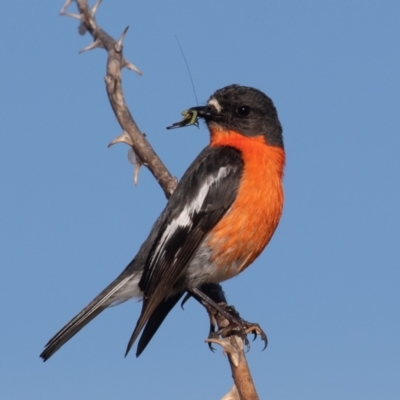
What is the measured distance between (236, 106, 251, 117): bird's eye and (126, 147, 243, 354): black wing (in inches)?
27.7

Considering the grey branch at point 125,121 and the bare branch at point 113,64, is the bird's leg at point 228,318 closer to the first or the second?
the grey branch at point 125,121

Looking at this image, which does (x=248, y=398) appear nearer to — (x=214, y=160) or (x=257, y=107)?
(x=214, y=160)

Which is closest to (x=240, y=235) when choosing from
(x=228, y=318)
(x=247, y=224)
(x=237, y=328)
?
(x=247, y=224)

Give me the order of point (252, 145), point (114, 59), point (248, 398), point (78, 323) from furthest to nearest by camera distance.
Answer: point (252, 145) → point (78, 323) → point (114, 59) → point (248, 398)

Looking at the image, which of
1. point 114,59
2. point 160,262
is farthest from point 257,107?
point 114,59

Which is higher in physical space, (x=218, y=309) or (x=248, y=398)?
(x=218, y=309)

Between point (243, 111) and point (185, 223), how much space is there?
131cm

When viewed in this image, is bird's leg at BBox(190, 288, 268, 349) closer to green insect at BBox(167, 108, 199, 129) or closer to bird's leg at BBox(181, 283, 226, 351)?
bird's leg at BBox(181, 283, 226, 351)

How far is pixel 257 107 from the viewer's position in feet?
21.2

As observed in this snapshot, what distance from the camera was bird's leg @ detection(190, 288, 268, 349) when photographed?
5350 millimetres

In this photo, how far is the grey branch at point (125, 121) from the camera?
152 inches

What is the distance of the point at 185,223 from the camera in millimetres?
5730

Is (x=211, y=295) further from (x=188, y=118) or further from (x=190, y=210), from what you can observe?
(x=188, y=118)

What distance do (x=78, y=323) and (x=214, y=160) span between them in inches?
67.9
